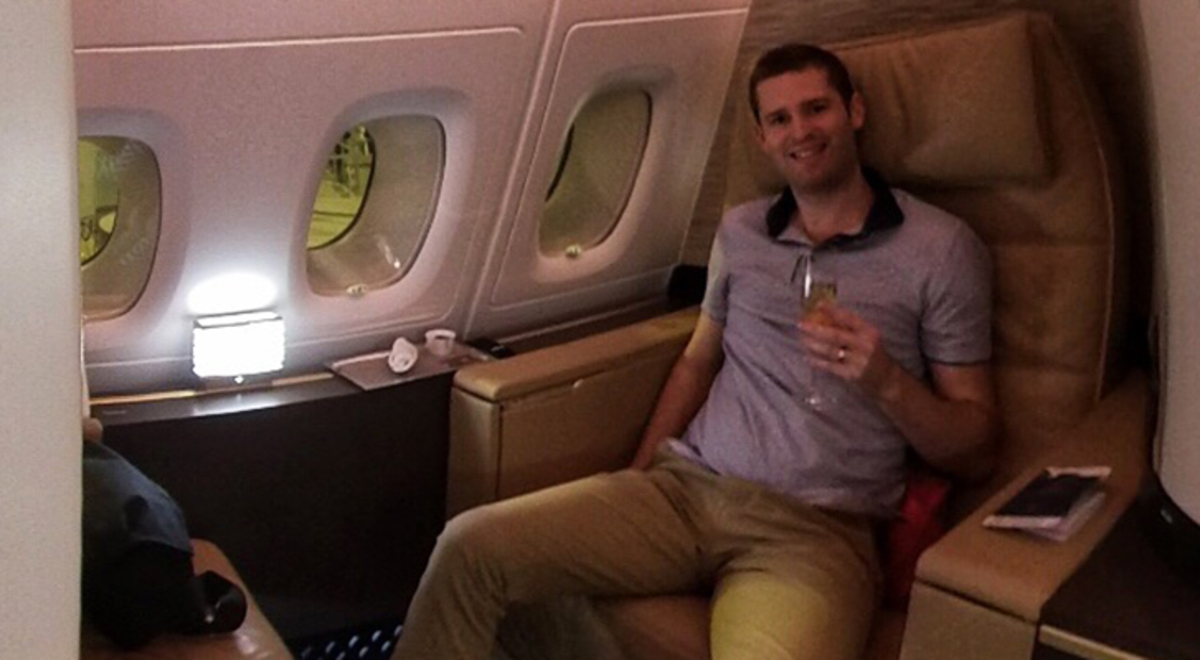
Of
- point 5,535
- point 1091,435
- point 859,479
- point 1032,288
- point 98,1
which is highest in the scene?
point 98,1

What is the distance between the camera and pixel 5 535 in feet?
2.07

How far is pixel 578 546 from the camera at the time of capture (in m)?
1.91

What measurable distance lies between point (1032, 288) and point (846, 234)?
314 mm

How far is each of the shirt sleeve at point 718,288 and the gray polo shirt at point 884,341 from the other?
126 mm

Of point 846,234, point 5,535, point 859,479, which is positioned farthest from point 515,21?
point 5,535

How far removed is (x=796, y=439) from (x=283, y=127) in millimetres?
982

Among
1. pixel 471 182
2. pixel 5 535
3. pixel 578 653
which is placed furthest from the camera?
pixel 471 182

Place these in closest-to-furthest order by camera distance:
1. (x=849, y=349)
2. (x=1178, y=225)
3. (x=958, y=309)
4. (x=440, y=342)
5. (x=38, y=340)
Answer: (x=38, y=340), (x=1178, y=225), (x=849, y=349), (x=958, y=309), (x=440, y=342)

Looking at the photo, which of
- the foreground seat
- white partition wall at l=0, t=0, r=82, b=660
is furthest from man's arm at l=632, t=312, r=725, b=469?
white partition wall at l=0, t=0, r=82, b=660

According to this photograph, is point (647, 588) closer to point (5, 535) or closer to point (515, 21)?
point (515, 21)

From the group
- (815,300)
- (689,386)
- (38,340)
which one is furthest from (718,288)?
(38,340)

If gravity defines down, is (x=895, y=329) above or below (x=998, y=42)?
below

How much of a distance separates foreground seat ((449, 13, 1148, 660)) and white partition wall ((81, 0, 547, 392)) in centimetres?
33

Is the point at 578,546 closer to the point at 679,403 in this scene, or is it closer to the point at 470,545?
the point at 470,545
